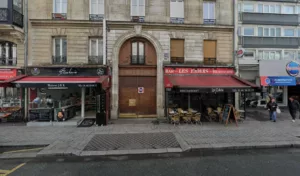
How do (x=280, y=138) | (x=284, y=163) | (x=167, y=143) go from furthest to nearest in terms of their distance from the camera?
1. (x=280, y=138)
2. (x=167, y=143)
3. (x=284, y=163)

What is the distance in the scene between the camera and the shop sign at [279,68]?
1243 cm

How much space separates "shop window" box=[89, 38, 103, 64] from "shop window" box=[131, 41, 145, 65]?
6.82 ft

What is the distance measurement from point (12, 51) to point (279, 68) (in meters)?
19.5

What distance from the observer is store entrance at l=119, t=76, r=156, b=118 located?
10023mm

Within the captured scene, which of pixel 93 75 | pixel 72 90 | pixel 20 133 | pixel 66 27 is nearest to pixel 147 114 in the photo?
pixel 93 75

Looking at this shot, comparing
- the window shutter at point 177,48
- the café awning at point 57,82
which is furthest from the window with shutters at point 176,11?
the café awning at point 57,82

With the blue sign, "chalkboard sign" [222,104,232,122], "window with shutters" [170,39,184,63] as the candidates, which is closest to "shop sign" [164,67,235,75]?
"window with shutters" [170,39,184,63]

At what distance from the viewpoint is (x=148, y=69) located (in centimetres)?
1015

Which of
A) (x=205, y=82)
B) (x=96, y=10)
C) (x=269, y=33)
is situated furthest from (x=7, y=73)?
(x=269, y=33)

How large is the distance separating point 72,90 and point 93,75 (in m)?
2.04

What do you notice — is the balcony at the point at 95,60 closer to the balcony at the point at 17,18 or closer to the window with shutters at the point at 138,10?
the window with shutters at the point at 138,10

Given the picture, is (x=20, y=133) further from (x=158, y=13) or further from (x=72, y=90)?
(x=158, y=13)

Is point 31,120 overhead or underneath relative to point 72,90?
underneath

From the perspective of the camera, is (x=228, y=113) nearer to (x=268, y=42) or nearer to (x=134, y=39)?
(x=134, y=39)
